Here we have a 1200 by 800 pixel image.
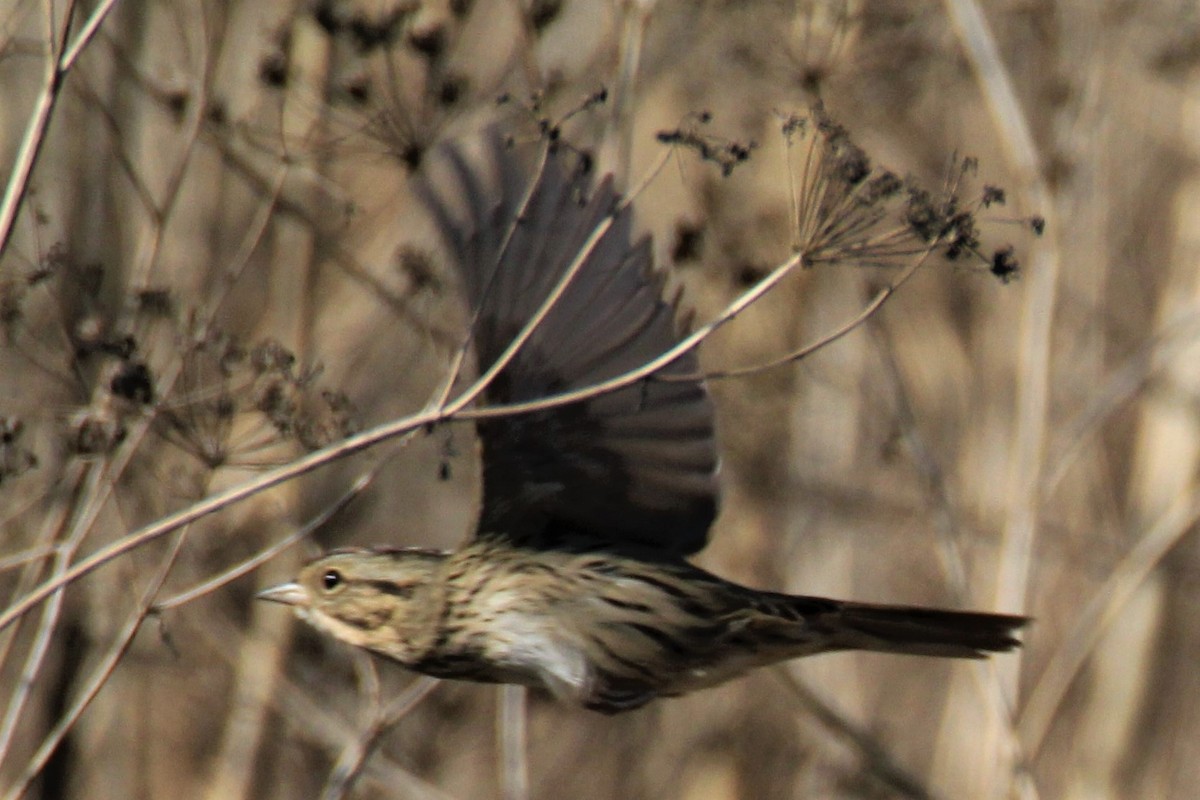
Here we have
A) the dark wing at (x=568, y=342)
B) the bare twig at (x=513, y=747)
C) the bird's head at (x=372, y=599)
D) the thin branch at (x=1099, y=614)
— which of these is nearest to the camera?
the dark wing at (x=568, y=342)

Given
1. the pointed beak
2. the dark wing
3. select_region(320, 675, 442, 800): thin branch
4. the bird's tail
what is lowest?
select_region(320, 675, 442, 800): thin branch

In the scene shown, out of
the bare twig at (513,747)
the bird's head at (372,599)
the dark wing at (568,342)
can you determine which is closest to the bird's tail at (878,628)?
the dark wing at (568,342)

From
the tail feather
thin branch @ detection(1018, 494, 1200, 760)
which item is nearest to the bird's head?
the tail feather

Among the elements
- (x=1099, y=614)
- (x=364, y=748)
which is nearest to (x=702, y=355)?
(x=1099, y=614)

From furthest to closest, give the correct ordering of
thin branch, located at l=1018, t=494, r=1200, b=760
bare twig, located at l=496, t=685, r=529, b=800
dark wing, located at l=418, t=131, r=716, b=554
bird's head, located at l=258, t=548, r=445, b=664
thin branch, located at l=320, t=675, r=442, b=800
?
thin branch, located at l=1018, t=494, r=1200, b=760 → bare twig, located at l=496, t=685, r=529, b=800 → bird's head, located at l=258, t=548, r=445, b=664 → thin branch, located at l=320, t=675, r=442, b=800 → dark wing, located at l=418, t=131, r=716, b=554

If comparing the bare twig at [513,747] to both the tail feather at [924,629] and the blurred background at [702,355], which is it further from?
the tail feather at [924,629]

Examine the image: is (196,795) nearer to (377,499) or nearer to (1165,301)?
(377,499)

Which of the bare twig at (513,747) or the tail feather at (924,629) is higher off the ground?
the tail feather at (924,629)

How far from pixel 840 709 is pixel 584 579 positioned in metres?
3.58

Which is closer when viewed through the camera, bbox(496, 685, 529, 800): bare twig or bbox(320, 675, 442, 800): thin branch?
bbox(320, 675, 442, 800): thin branch

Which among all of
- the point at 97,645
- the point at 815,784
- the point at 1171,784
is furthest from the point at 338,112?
the point at 1171,784

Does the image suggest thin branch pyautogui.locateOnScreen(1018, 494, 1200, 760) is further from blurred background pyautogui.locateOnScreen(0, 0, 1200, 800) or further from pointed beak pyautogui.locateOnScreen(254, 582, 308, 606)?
pointed beak pyautogui.locateOnScreen(254, 582, 308, 606)

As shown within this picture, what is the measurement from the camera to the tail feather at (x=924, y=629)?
3910mm

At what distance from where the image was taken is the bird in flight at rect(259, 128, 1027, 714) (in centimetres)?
377
